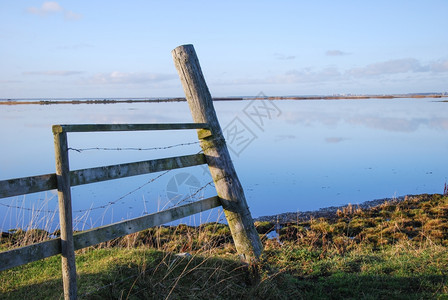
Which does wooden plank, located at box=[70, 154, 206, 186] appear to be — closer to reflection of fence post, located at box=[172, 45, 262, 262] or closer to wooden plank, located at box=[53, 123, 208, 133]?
reflection of fence post, located at box=[172, 45, 262, 262]

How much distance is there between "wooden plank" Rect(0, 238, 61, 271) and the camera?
3.37 meters

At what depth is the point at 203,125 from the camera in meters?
5.18

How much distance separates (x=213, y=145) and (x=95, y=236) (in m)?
1.90

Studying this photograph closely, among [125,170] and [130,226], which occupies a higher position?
[125,170]

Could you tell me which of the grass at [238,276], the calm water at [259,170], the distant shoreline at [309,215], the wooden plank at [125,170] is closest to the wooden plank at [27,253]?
the wooden plank at [125,170]

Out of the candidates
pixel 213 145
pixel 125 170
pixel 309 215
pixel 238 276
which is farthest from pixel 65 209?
pixel 309 215

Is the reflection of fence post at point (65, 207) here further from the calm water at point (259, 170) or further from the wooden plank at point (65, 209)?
the calm water at point (259, 170)

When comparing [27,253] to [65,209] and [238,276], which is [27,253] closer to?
[65,209]

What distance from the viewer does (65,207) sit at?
3666 millimetres

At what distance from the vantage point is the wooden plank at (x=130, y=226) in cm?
390

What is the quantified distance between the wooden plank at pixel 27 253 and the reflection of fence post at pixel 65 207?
9 centimetres

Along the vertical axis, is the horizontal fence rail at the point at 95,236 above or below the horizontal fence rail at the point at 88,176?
below

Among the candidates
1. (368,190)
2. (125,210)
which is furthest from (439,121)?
(125,210)

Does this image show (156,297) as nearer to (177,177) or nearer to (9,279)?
(9,279)
